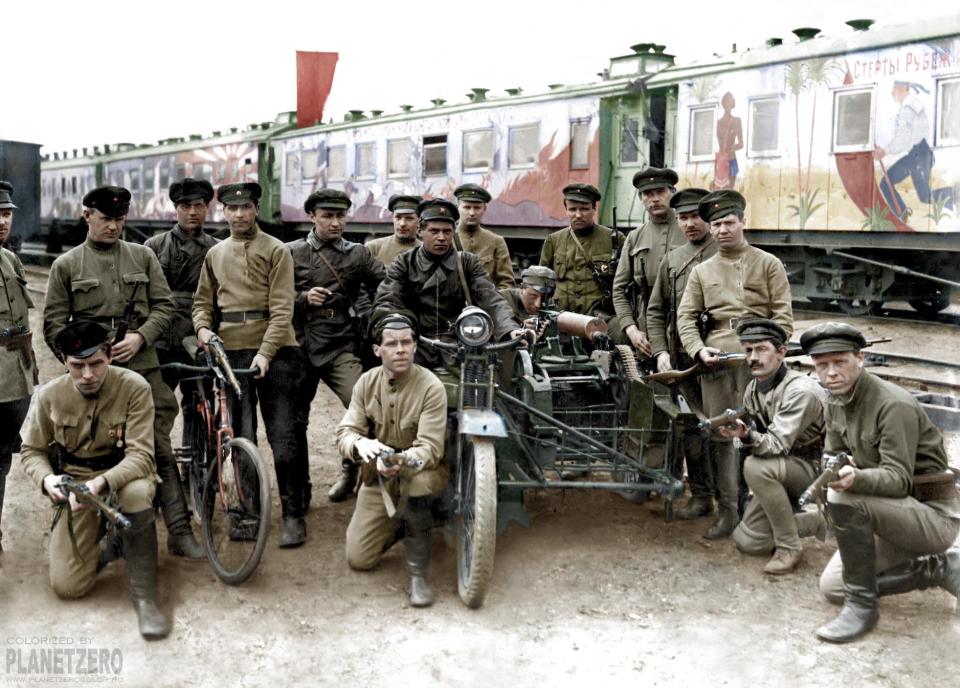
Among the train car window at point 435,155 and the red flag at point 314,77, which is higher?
the train car window at point 435,155

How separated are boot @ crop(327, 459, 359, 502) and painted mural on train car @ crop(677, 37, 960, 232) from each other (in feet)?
24.8

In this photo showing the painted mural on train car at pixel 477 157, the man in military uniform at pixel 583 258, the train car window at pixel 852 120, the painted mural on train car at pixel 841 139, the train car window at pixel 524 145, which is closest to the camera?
the man in military uniform at pixel 583 258

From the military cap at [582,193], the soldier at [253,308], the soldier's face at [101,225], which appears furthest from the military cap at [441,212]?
the military cap at [582,193]

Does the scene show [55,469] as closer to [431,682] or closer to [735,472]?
[431,682]

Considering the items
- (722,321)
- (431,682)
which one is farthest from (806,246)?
(431,682)

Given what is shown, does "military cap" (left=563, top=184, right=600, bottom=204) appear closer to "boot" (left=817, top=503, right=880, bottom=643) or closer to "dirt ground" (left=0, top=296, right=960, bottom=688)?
"dirt ground" (left=0, top=296, right=960, bottom=688)

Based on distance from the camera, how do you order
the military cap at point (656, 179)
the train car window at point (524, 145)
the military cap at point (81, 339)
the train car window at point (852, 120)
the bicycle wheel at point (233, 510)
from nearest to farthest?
1. the military cap at point (81, 339)
2. the bicycle wheel at point (233, 510)
3. the military cap at point (656, 179)
4. the train car window at point (852, 120)
5. the train car window at point (524, 145)

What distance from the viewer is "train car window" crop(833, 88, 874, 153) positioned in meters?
11.5

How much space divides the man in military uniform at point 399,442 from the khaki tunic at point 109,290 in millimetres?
1228

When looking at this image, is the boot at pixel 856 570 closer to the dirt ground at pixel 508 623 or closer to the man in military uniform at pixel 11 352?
the dirt ground at pixel 508 623

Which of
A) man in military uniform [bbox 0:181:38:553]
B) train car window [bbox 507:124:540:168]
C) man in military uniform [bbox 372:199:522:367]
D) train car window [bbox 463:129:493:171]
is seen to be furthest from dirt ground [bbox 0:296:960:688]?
train car window [bbox 463:129:493:171]

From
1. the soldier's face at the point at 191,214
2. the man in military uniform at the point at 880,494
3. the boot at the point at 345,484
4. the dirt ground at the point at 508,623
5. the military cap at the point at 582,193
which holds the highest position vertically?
the military cap at the point at 582,193

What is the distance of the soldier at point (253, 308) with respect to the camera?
5.56 m

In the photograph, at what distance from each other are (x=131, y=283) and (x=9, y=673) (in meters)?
2.13
